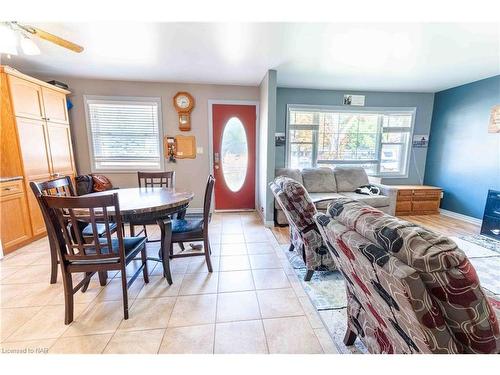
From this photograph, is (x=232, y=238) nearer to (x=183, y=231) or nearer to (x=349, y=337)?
(x=183, y=231)

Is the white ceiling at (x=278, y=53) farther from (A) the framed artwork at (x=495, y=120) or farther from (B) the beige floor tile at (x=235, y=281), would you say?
(B) the beige floor tile at (x=235, y=281)

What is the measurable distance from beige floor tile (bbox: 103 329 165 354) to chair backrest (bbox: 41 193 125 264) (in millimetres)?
493

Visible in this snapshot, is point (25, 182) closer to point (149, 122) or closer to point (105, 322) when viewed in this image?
point (149, 122)

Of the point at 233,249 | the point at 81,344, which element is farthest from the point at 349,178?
the point at 81,344

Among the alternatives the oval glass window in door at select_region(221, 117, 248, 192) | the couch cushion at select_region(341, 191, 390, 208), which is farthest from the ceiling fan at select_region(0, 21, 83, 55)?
the couch cushion at select_region(341, 191, 390, 208)

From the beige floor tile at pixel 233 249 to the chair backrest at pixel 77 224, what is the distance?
4.08ft

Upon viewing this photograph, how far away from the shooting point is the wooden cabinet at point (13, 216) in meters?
2.37

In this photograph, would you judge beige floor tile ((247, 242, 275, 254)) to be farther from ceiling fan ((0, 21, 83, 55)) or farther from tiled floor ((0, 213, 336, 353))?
ceiling fan ((0, 21, 83, 55))

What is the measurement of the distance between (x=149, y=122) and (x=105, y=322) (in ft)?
10.2

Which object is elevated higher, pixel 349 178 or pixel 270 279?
pixel 349 178

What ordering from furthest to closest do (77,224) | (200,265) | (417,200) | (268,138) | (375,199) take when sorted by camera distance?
1. (417,200)
2. (375,199)
3. (268,138)
4. (200,265)
5. (77,224)

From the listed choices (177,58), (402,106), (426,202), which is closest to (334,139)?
(402,106)

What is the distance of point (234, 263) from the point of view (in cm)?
231

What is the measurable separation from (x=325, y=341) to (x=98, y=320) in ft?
5.17
